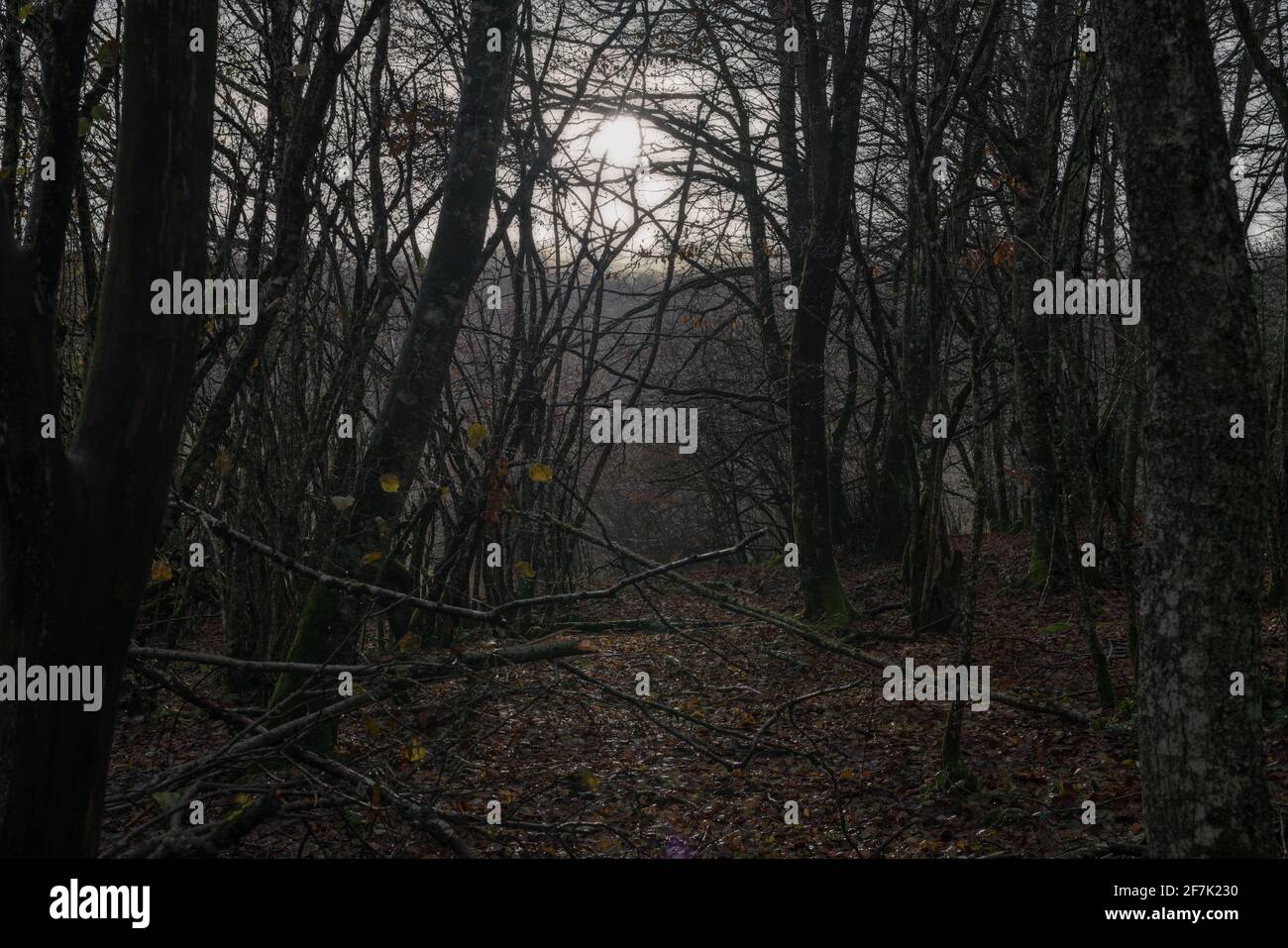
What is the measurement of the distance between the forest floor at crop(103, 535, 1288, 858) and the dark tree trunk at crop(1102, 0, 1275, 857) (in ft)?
3.33

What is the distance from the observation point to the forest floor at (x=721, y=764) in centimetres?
464

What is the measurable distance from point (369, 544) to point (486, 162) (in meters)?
2.47

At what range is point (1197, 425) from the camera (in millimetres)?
3178

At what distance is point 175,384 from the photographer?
3.01 m

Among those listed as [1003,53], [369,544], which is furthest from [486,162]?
[1003,53]

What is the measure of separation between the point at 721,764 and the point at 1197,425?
3.05 metres

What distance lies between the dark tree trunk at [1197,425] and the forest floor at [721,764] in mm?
1014

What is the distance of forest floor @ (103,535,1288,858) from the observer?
464cm
